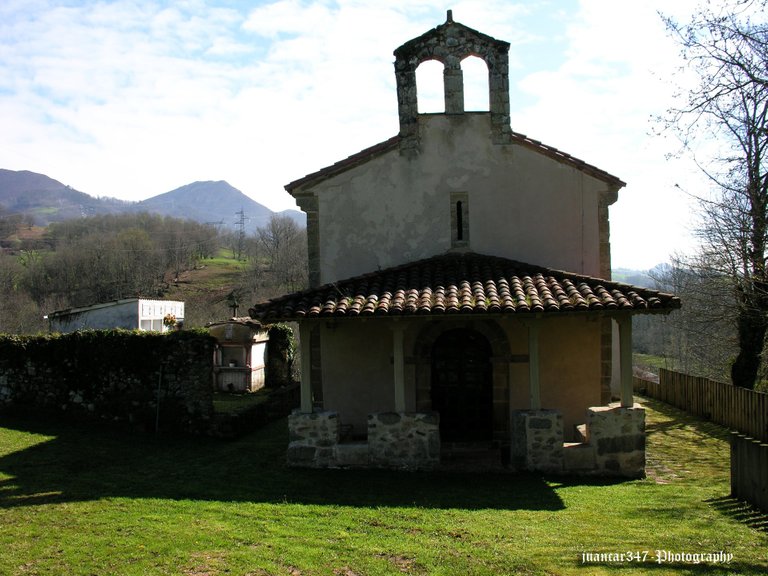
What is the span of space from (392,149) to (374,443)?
20.3 ft

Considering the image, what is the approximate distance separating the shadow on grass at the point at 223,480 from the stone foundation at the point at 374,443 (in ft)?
0.83

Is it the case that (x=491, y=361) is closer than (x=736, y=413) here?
Yes

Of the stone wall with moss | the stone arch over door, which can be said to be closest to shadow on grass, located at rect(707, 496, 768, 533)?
the stone arch over door

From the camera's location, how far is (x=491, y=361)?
40.9ft

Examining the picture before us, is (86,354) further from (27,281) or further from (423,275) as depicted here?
(27,281)

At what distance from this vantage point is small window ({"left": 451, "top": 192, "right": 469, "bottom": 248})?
13516 millimetres

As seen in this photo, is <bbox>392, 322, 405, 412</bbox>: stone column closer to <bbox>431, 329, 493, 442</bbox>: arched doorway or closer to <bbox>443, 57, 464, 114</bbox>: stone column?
<bbox>431, 329, 493, 442</bbox>: arched doorway

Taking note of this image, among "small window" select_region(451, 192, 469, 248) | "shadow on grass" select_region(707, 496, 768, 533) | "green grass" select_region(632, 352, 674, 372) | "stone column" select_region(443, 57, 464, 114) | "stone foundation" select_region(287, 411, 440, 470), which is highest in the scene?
"stone column" select_region(443, 57, 464, 114)

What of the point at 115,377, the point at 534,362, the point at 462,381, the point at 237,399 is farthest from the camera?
the point at 237,399

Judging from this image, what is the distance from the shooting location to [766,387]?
68.4 ft

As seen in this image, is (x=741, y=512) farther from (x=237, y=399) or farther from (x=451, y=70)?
(x=237, y=399)

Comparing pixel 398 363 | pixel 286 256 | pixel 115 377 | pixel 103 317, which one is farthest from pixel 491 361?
pixel 286 256

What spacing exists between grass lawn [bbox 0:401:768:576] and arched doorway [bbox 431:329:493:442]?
7.50ft

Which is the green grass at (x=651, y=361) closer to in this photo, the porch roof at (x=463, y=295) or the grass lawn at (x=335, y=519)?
the grass lawn at (x=335, y=519)
